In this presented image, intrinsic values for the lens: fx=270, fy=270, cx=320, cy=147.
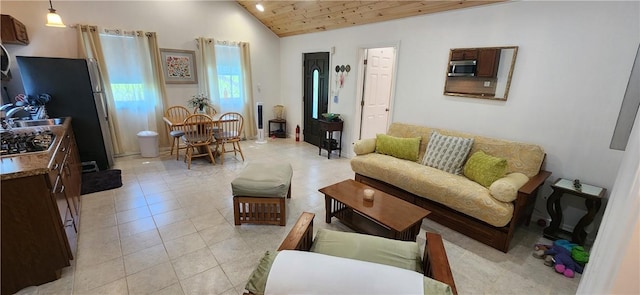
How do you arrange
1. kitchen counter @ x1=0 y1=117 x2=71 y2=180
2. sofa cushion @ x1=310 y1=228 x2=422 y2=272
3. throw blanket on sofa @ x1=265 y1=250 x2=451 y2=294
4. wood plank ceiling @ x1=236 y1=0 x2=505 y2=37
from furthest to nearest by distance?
wood plank ceiling @ x1=236 y1=0 x2=505 y2=37
kitchen counter @ x1=0 y1=117 x2=71 y2=180
sofa cushion @ x1=310 y1=228 x2=422 y2=272
throw blanket on sofa @ x1=265 y1=250 x2=451 y2=294

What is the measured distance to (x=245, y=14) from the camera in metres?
5.41

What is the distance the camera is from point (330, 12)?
4.18 m

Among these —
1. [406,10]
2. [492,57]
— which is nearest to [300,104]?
[406,10]

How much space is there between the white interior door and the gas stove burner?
386 cm

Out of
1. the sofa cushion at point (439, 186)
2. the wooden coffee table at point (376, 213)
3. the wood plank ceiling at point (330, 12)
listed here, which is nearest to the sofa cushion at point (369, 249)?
the wooden coffee table at point (376, 213)

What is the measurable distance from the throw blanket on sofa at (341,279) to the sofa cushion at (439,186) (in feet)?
5.53

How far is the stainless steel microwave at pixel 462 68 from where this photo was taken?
300 centimetres

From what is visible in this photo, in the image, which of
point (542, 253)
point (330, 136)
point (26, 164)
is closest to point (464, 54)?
point (542, 253)

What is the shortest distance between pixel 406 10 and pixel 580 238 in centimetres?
297

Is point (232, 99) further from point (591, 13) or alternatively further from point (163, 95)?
point (591, 13)

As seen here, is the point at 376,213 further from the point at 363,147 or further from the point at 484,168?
the point at 363,147

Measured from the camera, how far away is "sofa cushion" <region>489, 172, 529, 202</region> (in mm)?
2182

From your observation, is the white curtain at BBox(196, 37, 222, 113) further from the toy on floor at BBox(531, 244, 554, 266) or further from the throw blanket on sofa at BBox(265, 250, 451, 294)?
the toy on floor at BBox(531, 244, 554, 266)

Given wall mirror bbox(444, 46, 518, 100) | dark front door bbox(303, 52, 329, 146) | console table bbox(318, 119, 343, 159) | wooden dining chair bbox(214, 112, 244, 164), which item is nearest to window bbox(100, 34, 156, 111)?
wooden dining chair bbox(214, 112, 244, 164)
